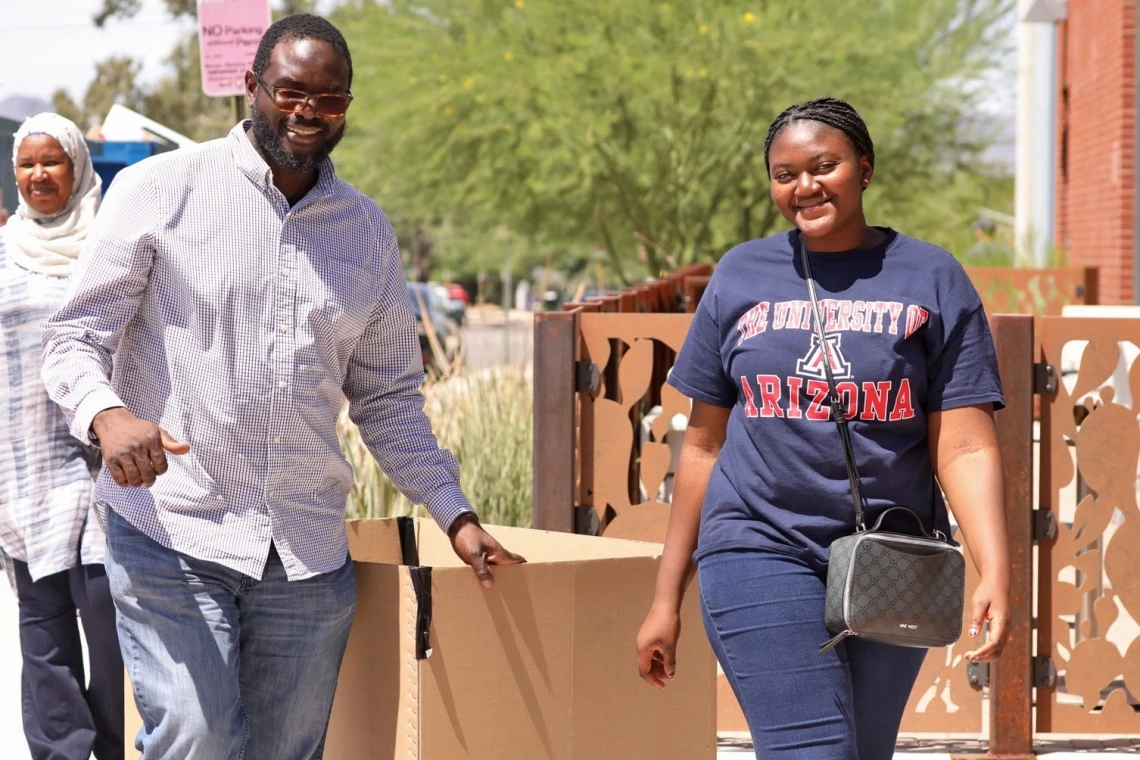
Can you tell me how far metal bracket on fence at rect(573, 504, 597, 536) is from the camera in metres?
5.46

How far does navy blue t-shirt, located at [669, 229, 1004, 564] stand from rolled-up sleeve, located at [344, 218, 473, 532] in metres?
0.62

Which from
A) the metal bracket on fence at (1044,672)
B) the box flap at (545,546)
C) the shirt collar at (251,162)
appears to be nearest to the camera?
the shirt collar at (251,162)

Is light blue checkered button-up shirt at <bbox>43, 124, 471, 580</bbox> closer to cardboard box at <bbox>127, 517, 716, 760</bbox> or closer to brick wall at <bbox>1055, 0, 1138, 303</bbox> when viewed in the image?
cardboard box at <bbox>127, 517, 716, 760</bbox>

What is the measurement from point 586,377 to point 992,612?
107 inches

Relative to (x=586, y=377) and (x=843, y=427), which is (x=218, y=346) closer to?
(x=843, y=427)

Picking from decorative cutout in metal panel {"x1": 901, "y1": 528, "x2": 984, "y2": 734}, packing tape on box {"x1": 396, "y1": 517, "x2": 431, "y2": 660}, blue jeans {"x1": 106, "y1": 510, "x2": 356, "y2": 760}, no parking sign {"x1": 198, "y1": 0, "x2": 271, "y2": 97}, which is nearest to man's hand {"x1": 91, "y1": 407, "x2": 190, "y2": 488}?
blue jeans {"x1": 106, "y1": 510, "x2": 356, "y2": 760}

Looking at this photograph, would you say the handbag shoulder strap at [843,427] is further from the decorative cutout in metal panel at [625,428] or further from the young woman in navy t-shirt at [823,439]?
the decorative cutout in metal panel at [625,428]

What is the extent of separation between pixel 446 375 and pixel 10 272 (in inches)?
144

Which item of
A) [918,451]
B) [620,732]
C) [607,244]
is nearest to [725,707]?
[620,732]

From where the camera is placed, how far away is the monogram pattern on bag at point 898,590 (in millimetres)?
2740

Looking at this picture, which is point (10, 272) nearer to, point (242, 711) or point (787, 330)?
point (242, 711)

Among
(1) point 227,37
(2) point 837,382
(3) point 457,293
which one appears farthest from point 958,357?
(3) point 457,293

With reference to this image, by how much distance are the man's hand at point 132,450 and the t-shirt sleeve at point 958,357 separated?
1.39 metres

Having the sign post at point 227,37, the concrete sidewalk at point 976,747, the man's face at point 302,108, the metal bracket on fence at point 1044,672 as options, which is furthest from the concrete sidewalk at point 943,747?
the man's face at point 302,108
